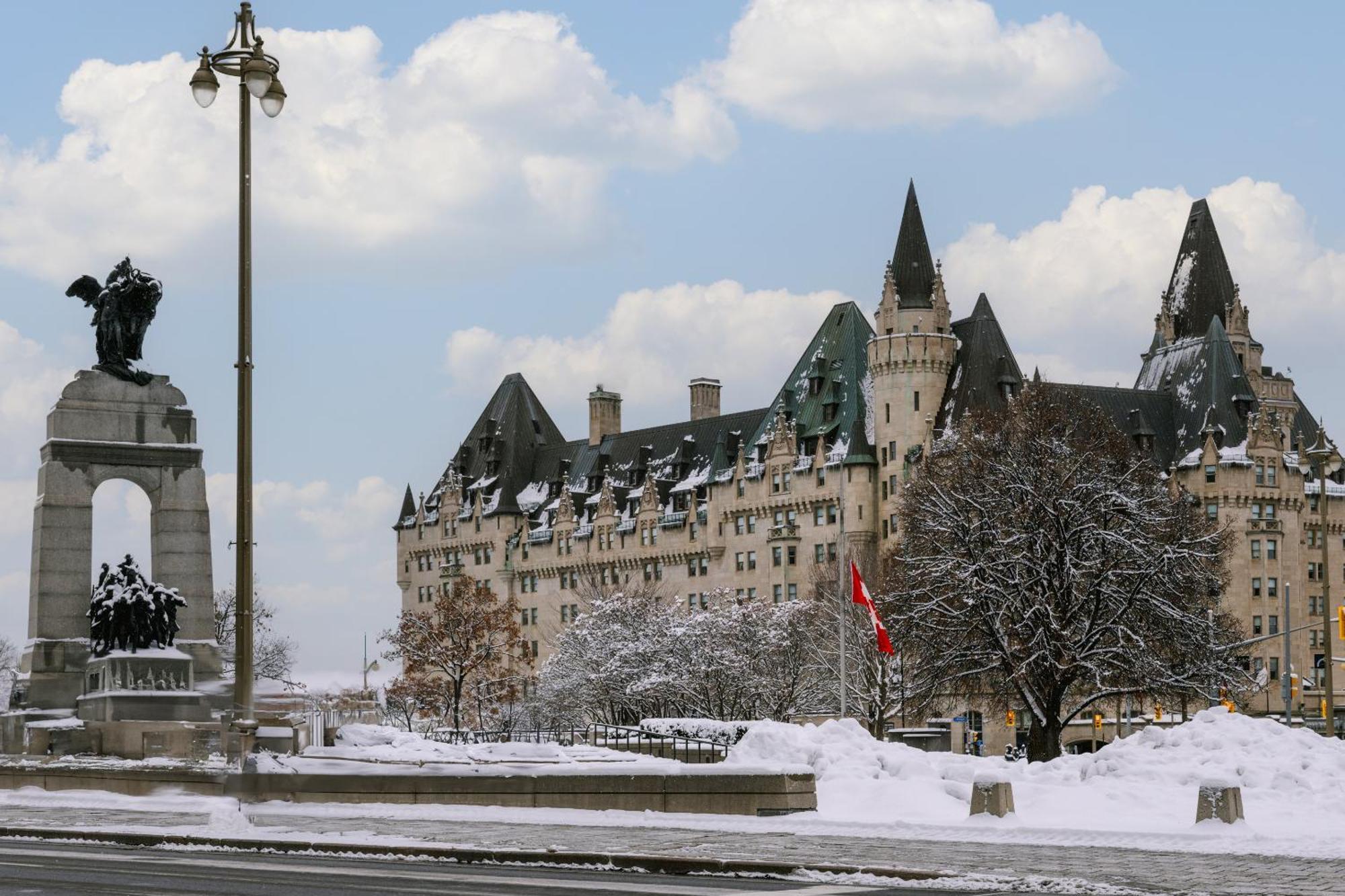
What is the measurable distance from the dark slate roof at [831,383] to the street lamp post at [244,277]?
11352cm

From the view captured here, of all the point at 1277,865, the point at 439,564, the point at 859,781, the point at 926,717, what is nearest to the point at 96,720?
the point at 859,781

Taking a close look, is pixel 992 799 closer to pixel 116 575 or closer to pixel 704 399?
pixel 116 575

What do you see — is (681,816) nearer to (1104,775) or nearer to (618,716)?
(1104,775)

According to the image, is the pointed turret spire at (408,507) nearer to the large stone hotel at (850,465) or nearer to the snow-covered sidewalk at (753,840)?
the large stone hotel at (850,465)

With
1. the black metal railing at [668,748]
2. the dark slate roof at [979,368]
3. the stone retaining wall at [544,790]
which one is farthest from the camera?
the dark slate roof at [979,368]

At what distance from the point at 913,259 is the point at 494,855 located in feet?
379

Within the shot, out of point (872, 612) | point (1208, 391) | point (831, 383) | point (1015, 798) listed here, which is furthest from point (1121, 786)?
point (831, 383)

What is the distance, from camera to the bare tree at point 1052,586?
63969 mm

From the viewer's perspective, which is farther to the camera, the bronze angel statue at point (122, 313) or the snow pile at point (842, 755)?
the bronze angel statue at point (122, 313)

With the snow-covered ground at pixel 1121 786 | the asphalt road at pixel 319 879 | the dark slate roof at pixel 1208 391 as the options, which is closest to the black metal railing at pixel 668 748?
the snow-covered ground at pixel 1121 786

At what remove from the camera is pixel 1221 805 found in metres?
24.9

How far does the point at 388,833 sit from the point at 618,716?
90.8 metres

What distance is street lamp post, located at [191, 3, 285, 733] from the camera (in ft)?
84.6

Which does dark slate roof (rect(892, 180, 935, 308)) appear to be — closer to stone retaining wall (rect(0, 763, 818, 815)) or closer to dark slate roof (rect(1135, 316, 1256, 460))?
dark slate roof (rect(1135, 316, 1256, 460))
